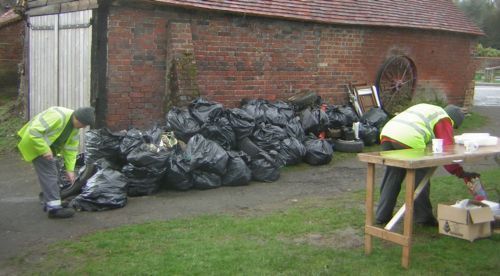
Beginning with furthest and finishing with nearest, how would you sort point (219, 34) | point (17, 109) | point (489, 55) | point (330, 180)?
point (489, 55), point (17, 109), point (219, 34), point (330, 180)

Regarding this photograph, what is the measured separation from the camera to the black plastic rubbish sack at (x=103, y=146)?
288 inches

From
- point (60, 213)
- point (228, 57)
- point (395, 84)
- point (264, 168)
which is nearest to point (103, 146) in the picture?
point (60, 213)

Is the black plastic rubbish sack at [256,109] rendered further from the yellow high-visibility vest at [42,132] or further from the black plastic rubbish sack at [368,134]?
the yellow high-visibility vest at [42,132]

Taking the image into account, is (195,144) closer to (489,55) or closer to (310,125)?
(310,125)

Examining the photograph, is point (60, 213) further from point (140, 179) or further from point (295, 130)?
point (295, 130)

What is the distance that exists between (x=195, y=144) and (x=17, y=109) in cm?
685

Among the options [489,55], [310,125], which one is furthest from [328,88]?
[489,55]

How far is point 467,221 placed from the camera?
16.9ft

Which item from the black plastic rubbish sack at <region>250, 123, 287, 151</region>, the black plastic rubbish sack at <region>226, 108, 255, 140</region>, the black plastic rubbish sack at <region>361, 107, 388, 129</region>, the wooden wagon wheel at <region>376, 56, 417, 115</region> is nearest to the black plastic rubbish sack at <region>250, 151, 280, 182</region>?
the black plastic rubbish sack at <region>250, 123, 287, 151</region>

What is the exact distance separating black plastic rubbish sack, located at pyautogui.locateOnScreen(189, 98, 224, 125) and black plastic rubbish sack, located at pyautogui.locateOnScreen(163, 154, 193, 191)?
1.08 metres

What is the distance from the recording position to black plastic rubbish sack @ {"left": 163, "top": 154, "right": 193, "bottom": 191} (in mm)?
7105

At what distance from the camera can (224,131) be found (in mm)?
8109

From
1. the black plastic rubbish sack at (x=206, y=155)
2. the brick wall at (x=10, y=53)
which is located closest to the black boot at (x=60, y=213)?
the black plastic rubbish sack at (x=206, y=155)

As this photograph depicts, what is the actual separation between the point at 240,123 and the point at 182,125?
90cm
